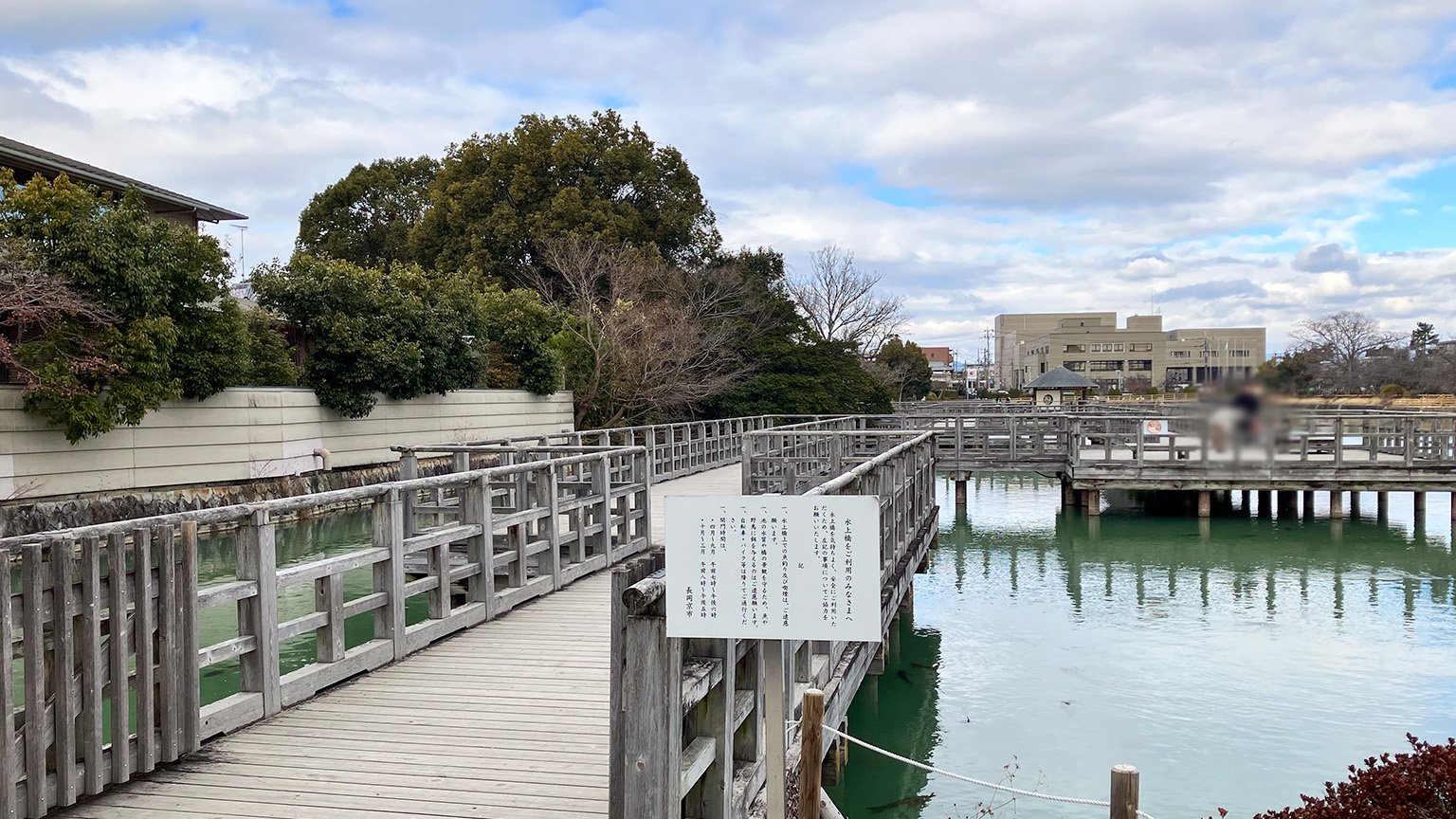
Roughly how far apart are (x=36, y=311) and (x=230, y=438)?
475cm

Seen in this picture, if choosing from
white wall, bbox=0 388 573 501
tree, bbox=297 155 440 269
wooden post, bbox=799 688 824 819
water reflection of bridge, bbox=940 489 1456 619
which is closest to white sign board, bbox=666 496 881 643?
wooden post, bbox=799 688 824 819

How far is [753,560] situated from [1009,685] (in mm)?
7121

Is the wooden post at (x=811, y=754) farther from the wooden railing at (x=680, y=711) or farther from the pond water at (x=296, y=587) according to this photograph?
the pond water at (x=296, y=587)

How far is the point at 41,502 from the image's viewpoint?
14602 mm

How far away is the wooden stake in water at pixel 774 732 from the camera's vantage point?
411 centimetres

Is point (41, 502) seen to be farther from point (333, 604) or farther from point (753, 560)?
point (753, 560)

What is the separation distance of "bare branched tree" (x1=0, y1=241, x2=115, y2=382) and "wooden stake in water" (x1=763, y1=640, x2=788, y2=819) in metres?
13.1

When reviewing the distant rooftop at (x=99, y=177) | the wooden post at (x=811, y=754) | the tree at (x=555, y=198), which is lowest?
the wooden post at (x=811, y=754)

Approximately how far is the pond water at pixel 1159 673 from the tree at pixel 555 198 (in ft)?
59.1

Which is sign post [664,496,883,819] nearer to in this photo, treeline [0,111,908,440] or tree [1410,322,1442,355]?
tree [1410,322,1442,355]

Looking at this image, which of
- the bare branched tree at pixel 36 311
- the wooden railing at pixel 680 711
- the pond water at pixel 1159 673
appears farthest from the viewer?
the bare branched tree at pixel 36 311

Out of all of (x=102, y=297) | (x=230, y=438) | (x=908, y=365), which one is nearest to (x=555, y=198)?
(x=230, y=438)

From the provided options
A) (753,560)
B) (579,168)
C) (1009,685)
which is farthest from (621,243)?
(753,560)

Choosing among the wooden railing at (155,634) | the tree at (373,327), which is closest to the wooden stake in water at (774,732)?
the wooden railing at (155,634)
